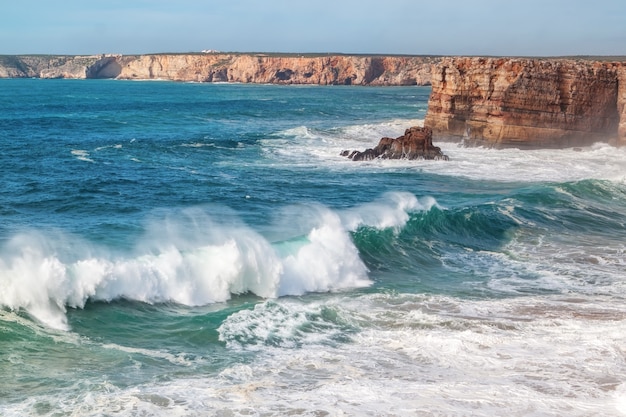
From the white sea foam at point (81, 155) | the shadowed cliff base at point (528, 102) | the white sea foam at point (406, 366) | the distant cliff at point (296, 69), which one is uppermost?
the distant cliff at point (296, 69)

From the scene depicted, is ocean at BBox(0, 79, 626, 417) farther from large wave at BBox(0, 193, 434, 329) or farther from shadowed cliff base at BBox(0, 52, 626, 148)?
shadowed cliff base at BBox(0, 52, 626, 148)

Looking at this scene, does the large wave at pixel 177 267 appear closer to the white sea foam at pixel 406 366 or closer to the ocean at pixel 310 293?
the ocean at pixel 310 293

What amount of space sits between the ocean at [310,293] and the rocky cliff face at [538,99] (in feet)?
22.3

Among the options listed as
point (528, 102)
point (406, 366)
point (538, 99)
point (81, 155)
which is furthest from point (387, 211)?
point (81, 155)

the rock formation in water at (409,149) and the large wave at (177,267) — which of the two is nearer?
the large wave at (177,267)

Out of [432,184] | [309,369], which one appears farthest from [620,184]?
[309,369]

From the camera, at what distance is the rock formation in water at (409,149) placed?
36.8 metres

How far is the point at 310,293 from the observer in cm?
1627

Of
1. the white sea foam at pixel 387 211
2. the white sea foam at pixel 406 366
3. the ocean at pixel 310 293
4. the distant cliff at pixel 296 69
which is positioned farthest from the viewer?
the distant cliff at pixel 296 69

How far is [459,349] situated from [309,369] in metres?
2.60

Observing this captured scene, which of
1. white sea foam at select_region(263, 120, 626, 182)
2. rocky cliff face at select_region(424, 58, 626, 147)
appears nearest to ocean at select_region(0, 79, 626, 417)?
white sea foam at select_region(263, 120, 626, 182)

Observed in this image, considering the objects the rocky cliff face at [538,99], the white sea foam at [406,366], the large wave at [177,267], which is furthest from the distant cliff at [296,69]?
the white sea foam at [406,366]

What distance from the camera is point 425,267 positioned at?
18531 mm

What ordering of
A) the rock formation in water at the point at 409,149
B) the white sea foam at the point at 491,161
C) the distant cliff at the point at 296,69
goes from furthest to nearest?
the distant cliff at the point at 296,69
the rock formation in water at the point at 409,149
the white sea foam at the point at 491,161
